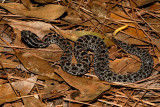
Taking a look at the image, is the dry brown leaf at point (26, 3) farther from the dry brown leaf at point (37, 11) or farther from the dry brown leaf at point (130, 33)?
the dry brown leaf at point (130, 33)

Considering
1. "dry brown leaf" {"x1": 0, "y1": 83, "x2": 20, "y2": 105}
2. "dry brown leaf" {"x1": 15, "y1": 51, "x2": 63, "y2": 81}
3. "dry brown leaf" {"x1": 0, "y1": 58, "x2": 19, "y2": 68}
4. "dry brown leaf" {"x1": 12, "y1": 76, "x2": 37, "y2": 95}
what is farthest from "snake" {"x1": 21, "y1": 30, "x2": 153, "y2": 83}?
"dry brown leaf" {"x1": 0, "y1": 83, "x2": 20, "y2": 105}

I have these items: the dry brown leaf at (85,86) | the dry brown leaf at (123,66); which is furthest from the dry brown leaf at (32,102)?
the dry brown leaf at (123,66)

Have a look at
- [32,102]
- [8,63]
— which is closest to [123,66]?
[32,102]

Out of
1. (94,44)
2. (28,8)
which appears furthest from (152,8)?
(28,8)

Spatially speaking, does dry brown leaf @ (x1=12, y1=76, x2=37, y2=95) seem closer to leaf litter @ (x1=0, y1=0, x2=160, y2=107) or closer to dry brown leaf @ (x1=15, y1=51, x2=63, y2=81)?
leaf litter @ (x1=0, y1=0, x2=160, y2=107)

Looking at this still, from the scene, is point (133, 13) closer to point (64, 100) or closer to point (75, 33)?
point (75, 33)

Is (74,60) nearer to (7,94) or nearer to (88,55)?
(88,55)
